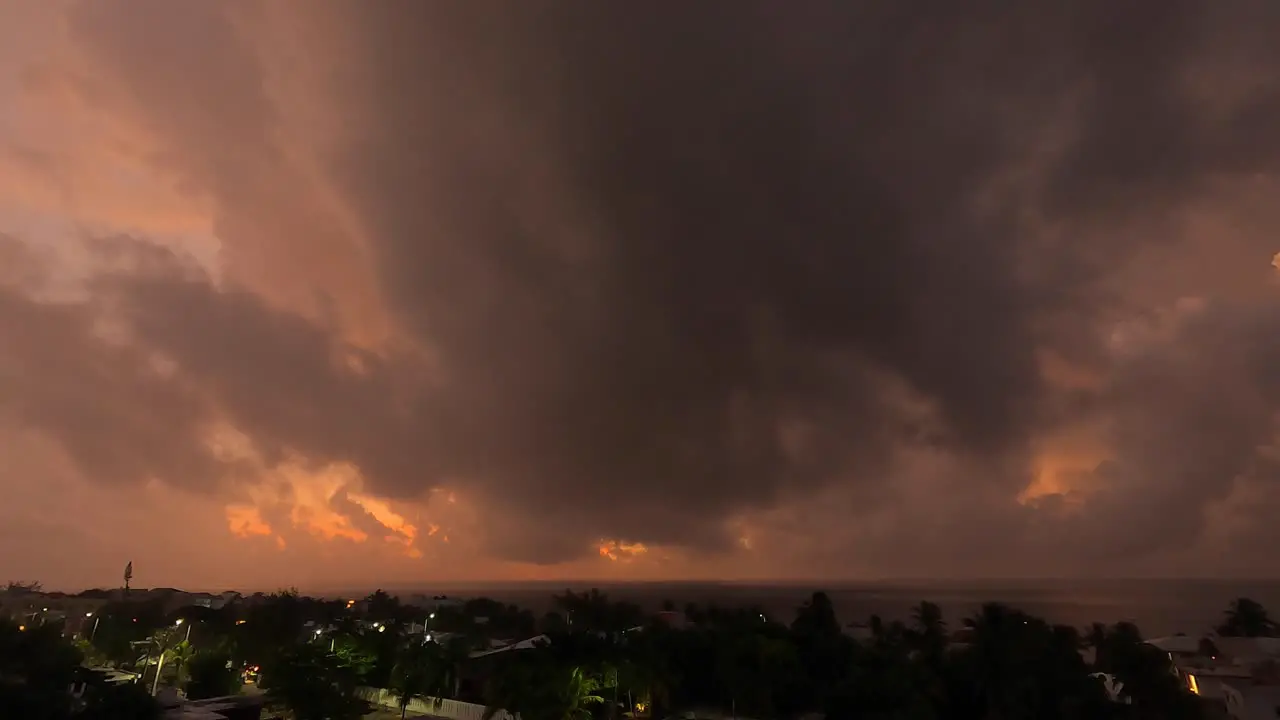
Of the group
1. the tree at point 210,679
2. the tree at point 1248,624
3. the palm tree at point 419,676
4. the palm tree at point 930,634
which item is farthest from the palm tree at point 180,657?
the tree at point 1248,624

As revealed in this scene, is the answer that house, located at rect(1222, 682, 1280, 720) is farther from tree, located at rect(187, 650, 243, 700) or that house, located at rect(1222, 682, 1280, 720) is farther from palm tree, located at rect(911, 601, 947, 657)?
tree, located at rect(187, 650, 243, 700)

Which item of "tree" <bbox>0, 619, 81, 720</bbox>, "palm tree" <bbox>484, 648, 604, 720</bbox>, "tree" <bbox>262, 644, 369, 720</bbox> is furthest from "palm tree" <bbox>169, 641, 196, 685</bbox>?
"palm tree" <bbox>484, 648, 604, 720</bbox>

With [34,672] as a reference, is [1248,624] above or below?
below

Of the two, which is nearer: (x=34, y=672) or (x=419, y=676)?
(x=34, y=672)

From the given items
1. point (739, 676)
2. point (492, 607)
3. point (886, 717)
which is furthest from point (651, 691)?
point (492, 607)

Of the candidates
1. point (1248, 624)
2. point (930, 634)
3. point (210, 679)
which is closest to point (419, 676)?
point (210, 679)

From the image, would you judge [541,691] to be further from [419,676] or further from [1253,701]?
[1253,701]
